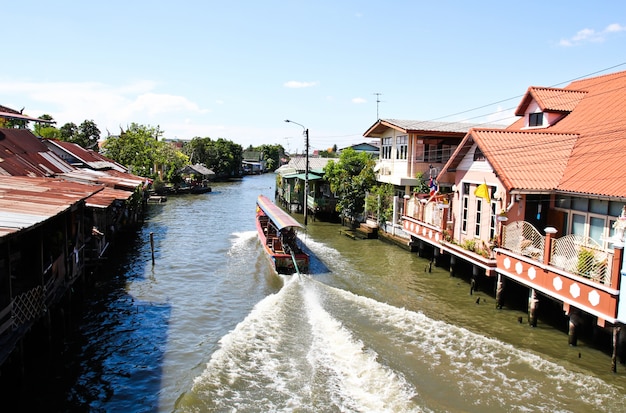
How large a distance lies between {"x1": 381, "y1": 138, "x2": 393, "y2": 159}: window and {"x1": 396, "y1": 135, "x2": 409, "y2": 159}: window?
3.95 ft

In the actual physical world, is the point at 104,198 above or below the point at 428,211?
above

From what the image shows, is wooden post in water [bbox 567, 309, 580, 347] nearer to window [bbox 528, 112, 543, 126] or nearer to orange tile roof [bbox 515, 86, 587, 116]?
orange tile roof [bbox 515, 86, 587, 116]

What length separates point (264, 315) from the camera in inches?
653

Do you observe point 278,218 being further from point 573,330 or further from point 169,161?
point 169,161

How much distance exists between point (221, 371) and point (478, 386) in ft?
20.5

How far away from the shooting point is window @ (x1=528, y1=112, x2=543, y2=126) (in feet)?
72.1

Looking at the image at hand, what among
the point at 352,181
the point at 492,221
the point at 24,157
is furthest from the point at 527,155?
the point at 24,157

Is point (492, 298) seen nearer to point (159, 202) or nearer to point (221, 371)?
point (221, 371)

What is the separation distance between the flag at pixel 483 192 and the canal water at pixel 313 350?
375 centimetres

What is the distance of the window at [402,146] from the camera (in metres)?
30.0

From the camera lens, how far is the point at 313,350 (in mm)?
13641

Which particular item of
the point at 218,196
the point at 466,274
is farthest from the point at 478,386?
the point at 218,196

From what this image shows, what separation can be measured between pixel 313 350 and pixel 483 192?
9119 mm

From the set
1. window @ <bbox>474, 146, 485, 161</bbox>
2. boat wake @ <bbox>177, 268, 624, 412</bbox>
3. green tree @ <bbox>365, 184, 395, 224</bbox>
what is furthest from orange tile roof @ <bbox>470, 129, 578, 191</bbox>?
green tree @ <bbox>365, 184, 395, 224</bbox>
